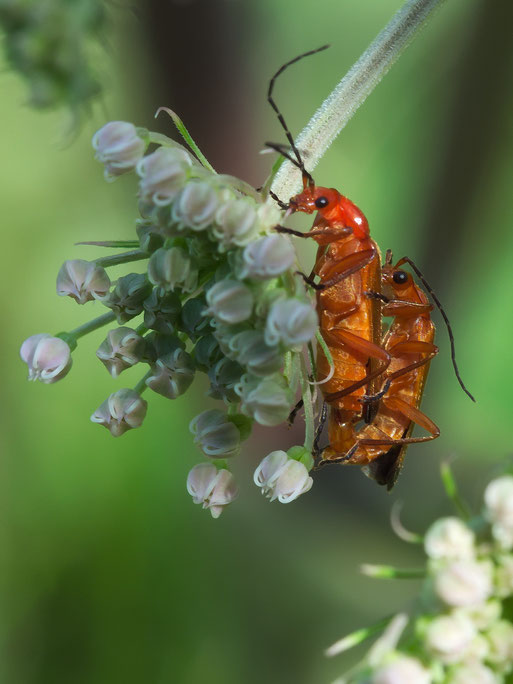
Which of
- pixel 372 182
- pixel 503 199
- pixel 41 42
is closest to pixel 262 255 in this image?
pixel 41 42

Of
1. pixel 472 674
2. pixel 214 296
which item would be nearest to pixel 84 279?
pixel 214 296

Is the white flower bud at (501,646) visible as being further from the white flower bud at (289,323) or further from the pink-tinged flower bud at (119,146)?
the pink-tinged flower bud at (119,146)

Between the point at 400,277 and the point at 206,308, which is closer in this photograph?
the point at 206,308

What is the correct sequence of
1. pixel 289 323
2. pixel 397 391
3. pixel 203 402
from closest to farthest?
pixel 289 323, pixel 397 391, pixel 203 402

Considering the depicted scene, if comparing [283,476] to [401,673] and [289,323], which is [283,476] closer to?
[289,323]

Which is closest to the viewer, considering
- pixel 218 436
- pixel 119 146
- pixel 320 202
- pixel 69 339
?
pixel 119 146

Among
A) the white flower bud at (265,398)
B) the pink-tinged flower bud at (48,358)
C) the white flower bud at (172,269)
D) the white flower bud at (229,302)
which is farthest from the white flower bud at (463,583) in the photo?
the pink-tinged flower bud at (48,358)
